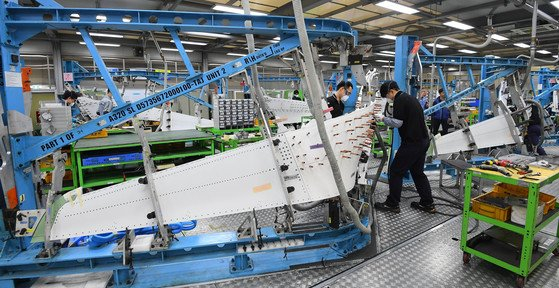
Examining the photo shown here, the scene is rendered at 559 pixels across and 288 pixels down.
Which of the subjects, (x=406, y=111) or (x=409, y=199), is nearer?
(x=406, y=111)

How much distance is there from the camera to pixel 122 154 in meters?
5.04

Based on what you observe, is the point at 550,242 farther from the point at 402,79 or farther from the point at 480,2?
the point at 480,2

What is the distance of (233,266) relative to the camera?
300 centimetres

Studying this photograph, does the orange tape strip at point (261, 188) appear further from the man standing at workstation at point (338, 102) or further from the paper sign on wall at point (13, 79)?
the man standing at workstation at point (338, 102)

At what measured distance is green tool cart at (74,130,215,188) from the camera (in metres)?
4.80

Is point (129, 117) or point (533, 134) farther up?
point (129, 117)

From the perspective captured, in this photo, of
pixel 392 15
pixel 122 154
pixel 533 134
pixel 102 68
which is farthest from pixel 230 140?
pixel 392 15

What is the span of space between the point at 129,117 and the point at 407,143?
357 centimetres

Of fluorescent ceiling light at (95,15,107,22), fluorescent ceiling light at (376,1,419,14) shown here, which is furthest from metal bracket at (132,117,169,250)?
fluorescent ceiling light at (376,1,419,14)

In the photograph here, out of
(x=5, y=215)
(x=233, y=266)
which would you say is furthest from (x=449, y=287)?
(x=5, y=215)

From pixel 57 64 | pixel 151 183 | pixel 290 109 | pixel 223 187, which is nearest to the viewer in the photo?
pixel 151 183

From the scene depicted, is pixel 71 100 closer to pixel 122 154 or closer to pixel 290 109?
pixel 122 154

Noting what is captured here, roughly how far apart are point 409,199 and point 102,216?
14.7 feet

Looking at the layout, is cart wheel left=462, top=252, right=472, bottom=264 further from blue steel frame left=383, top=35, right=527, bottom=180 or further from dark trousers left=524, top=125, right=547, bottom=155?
dark trousers left=524, top=125, right=547, bottom=155
